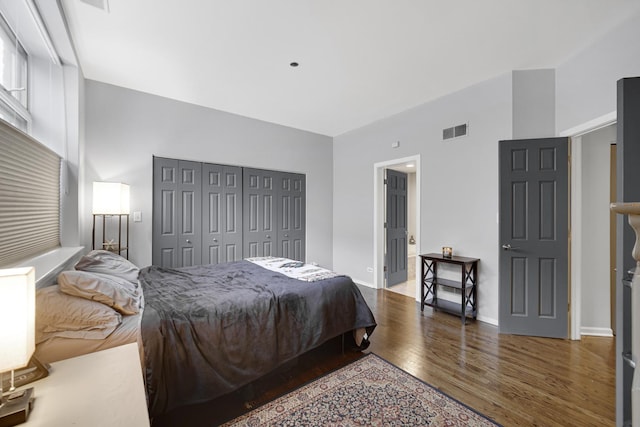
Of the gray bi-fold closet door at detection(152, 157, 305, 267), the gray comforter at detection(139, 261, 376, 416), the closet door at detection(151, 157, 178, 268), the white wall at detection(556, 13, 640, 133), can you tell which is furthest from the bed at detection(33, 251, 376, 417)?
the white wall at detection(556, 13, 640, 133)

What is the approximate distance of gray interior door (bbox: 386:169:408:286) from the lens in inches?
186

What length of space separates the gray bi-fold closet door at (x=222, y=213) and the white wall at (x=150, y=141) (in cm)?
13

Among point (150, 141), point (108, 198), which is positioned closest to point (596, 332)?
point (108, 198)

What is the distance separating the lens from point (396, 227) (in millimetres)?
4891

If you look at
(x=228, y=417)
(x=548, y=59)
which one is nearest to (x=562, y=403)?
(x=228, y=417)

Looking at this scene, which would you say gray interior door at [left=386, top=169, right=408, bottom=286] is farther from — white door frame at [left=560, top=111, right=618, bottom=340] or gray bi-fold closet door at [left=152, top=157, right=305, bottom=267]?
white door frame at [left=560, top=111, right=618, bottom=340]

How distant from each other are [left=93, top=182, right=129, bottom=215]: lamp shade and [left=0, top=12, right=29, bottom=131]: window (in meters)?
0.81

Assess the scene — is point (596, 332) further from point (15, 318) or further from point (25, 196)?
point (25, 196)

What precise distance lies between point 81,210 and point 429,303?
4.17m

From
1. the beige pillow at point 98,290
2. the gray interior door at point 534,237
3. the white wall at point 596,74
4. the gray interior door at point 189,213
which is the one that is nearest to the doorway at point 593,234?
the gray interior door at point 534,237

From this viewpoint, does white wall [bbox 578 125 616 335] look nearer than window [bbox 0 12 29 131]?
No

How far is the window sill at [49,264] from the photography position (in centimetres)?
159

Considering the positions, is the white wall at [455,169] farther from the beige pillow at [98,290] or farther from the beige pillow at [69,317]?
the beige pillow at [69,317]

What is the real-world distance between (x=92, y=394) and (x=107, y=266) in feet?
5.09
